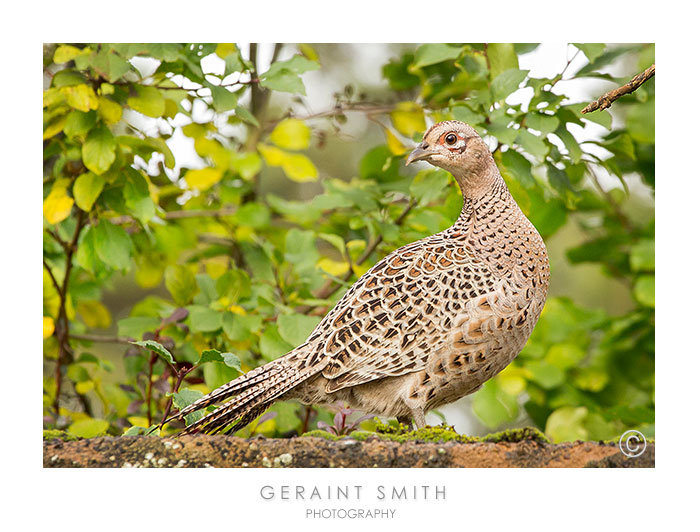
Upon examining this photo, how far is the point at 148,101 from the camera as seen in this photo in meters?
2.96

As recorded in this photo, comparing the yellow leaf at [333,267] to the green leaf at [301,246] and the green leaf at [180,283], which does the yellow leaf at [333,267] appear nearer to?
the green leaf at [301,246]

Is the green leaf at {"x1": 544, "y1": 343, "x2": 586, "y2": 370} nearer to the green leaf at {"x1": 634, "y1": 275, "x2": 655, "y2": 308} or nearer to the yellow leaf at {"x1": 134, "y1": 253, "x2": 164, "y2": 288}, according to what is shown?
the green leaf at {"x1": 634, "y1": 275, "x2": 655, "y2": 308}

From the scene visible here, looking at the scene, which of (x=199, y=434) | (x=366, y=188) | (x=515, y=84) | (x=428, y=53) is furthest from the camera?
(x=366, y=188)

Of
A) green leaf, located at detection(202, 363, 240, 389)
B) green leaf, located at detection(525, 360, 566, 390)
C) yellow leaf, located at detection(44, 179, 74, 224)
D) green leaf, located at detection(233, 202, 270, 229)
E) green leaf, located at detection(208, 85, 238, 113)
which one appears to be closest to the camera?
green leaf, located at detection(202, 363, 240, 389)

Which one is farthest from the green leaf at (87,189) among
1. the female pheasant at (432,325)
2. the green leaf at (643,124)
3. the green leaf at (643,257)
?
the green leaf at (643,257)

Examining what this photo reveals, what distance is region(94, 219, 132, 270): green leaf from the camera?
3.24 meters

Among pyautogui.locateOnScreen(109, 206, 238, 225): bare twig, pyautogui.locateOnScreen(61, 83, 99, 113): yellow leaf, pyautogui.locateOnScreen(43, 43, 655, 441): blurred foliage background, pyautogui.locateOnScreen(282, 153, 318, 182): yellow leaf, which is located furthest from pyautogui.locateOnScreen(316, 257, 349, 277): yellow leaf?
pyautogui.locateOnScreen(61, 83, 99, 113): yellow leaf

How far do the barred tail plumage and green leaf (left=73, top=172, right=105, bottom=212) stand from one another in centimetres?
116

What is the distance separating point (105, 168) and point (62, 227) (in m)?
0.73

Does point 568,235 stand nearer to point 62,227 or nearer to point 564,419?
point 564,419

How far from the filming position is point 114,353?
4.99 m

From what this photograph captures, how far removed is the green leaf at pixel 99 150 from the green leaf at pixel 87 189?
3.7 inches

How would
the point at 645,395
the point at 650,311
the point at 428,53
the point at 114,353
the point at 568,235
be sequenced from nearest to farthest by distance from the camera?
the point at 428,53 → the point at 650,311 → the point at 645,395 → the point at 114,353 → the point at 568,235

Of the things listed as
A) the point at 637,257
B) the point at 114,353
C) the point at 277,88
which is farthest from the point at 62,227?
the point at 637,257
